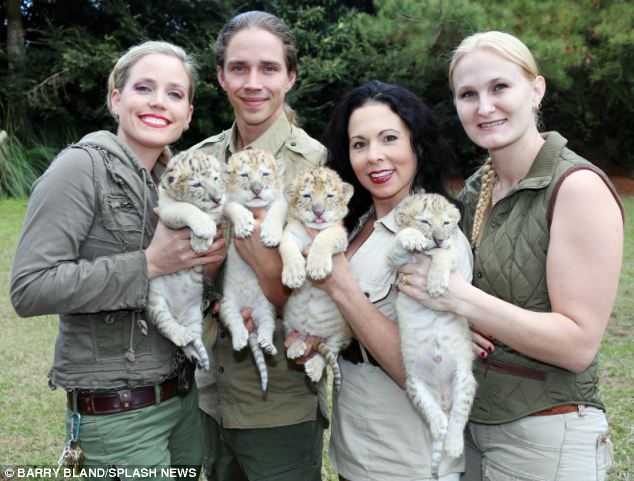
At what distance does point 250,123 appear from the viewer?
12.2 ft

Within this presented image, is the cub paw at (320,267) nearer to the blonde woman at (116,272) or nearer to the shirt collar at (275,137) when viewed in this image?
the blonde woman at (116,272)

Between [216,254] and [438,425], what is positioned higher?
[216,254]

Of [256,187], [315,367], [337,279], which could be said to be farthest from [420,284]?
[256,187]

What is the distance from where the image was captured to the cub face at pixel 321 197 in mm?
3414

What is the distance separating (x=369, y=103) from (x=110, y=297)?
5.02ft

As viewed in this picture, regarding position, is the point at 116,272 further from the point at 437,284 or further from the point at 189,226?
the point at 437,284

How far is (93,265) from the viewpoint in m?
2.88

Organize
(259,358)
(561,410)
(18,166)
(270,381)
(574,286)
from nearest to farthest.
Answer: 1. (574,286)
2. (561,410)
3. (259,358)
4. (270,381)
5. (18,166)

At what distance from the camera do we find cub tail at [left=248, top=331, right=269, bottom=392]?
3311mm

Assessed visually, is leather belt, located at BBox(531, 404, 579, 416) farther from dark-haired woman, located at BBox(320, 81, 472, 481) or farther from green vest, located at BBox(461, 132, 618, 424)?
Answer: dark-haired woman, located at BBox(320, 81, 472, 481)

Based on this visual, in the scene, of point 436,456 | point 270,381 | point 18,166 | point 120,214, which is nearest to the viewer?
point 436,456

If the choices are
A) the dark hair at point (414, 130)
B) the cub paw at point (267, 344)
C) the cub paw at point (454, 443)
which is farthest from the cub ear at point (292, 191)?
the cub paw at point (454, 443)

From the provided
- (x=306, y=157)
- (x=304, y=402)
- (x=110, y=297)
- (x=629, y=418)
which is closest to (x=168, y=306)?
(x=110, y=297)

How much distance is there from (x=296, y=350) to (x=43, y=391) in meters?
4.36
